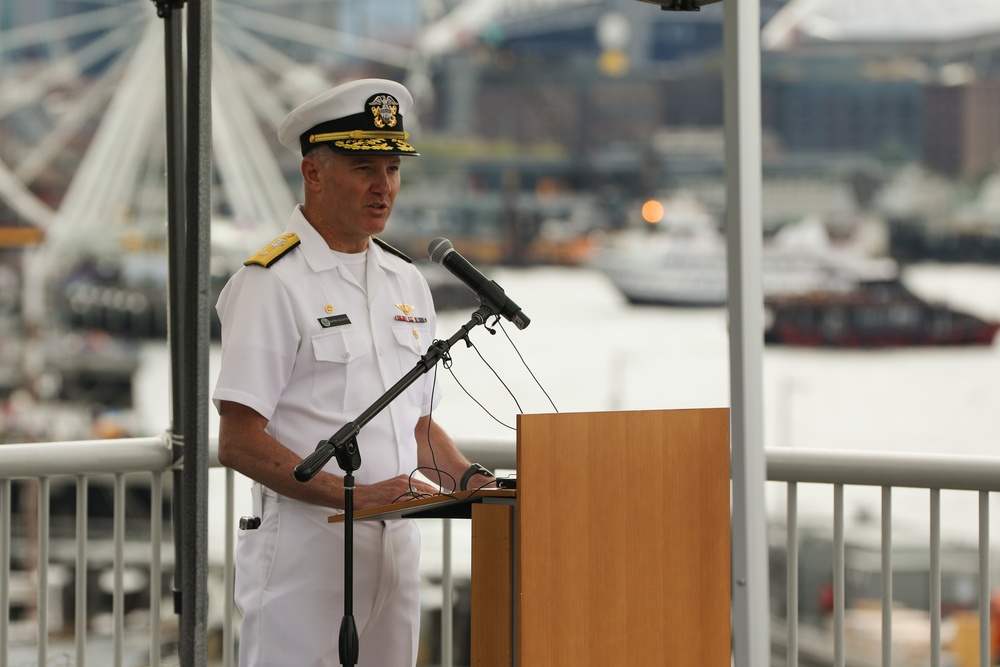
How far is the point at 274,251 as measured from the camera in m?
2.17

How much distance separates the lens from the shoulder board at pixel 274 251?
215cm

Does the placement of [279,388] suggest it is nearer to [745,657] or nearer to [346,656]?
[346,656]

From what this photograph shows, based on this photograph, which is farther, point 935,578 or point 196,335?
point 935,578

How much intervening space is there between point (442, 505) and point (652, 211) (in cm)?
3310

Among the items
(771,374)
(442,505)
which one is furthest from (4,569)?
(771,374)

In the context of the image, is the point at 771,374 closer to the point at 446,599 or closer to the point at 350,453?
the point at 446,599

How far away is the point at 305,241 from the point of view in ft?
7.30

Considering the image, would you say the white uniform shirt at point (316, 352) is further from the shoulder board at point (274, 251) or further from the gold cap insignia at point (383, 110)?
the gold cap insignia at point (383, 110)

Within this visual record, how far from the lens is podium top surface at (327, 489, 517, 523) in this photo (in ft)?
5.85

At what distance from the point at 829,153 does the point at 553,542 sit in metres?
36.8

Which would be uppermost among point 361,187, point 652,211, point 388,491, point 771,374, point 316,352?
point 652,211

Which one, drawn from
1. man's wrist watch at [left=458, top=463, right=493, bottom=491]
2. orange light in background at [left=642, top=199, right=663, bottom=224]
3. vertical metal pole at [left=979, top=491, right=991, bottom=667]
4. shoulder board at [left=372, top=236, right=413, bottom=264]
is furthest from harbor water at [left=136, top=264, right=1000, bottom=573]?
man's wrist watch at [left=458, top=463, right=493, bottom=491]

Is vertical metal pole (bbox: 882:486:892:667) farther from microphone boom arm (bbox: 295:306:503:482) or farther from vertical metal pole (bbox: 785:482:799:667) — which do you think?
microphone boom arm (bbox: 295:306:503:482)

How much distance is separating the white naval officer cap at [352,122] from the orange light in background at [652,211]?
32351mm
